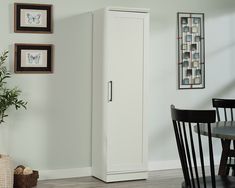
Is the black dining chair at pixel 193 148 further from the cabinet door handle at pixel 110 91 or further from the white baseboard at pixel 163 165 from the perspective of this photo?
the white baseboard at pixel 163 165

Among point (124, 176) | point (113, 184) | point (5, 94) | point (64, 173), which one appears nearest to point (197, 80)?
point (124, 176)

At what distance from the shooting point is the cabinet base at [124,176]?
16.8ft

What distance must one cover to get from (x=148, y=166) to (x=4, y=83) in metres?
1.87

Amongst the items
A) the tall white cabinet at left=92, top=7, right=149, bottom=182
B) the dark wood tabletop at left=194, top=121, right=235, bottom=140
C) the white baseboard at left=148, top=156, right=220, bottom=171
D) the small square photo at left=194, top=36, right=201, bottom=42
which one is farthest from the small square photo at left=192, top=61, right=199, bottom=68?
the dark wood tabletop at left=194, top=121, right=235, bottom=140

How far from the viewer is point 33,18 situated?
515 cm

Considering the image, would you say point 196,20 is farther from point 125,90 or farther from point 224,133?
point 224,133

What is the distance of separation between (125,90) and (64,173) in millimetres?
1114

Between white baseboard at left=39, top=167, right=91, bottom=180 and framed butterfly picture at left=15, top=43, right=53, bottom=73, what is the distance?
3.51ft

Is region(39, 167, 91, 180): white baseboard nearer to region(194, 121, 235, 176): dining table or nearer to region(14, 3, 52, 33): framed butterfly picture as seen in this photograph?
region(14, 3, 52, 33): framed butterfly picture

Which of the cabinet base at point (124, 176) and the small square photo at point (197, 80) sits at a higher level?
the small square photo at point (197, 80)

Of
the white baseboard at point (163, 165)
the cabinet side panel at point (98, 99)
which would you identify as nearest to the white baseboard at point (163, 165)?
the white baseboard at point (163, 165)

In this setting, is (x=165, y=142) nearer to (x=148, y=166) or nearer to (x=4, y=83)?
(x=148, y=166)

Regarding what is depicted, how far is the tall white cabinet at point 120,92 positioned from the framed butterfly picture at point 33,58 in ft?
1.62

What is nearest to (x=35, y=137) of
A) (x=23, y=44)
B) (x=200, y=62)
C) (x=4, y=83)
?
(x=4, y=83)
